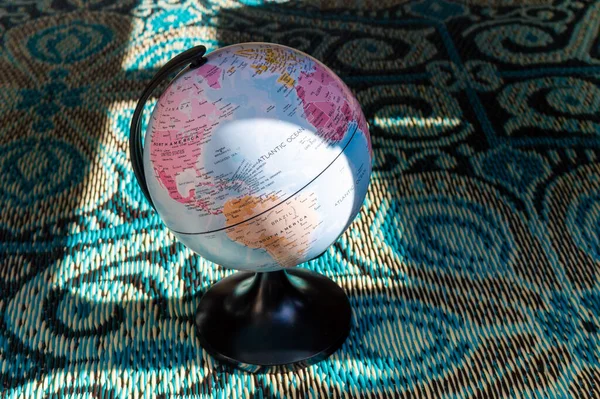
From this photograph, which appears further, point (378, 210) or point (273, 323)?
point (378, 210)

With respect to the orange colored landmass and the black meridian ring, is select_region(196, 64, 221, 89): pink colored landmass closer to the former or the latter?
the black meridian ring

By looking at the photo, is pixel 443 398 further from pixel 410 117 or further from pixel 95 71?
pixel 95 71

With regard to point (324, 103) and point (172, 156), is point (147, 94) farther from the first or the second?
point (324, 103)

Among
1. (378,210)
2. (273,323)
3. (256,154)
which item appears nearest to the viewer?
(256,154)

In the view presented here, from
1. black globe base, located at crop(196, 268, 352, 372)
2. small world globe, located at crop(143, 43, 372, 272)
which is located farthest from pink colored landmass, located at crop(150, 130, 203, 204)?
black globe base, located at crop(196, 268, 352, 372)

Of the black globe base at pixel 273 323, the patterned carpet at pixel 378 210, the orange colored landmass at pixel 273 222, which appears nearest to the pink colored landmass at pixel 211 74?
the orange colored landmass at pixel 273 222

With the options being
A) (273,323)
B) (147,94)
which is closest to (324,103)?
(147,94)

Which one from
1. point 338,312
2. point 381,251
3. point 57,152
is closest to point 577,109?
point 381,251
